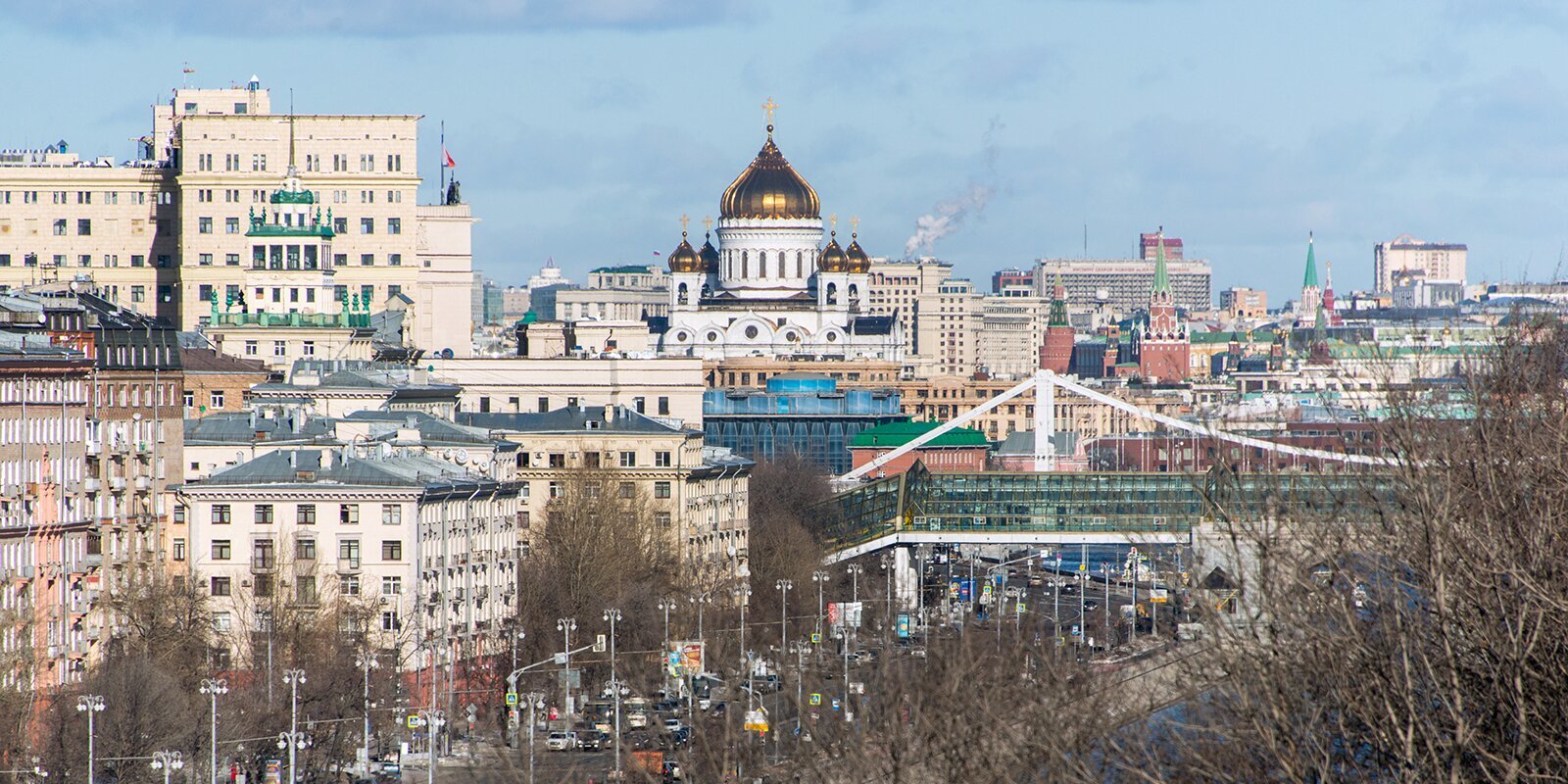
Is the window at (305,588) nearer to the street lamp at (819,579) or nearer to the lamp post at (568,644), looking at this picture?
the lamp post at (568,644)

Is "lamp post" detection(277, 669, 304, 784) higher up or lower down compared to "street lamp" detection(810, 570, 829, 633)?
lower down

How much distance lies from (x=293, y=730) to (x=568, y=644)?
24.1 meters

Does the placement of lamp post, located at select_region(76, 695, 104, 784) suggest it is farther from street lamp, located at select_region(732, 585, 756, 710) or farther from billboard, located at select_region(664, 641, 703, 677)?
street lamp, located at select_region(732, 585, 756, 710)

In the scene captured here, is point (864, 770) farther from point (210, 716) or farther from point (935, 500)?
point (935, 500)

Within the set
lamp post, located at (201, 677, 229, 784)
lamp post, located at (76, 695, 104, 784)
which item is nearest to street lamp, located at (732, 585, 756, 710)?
lamp post, located at (201, 677, 229, 784)

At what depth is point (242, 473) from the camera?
299ft

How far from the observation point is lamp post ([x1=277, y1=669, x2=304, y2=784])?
66.4 meters

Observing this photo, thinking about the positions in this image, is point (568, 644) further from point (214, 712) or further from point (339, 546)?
point (214, 712)

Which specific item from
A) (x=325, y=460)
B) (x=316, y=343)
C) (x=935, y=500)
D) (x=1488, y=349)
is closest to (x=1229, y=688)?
(x=1488, y=349)

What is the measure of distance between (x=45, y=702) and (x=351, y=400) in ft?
138

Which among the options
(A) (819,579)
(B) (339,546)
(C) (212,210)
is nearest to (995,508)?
(A) (819,579)

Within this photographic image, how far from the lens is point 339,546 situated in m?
89.6

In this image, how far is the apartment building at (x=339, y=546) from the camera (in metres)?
87.1

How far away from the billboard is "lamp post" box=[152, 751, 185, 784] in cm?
2062
